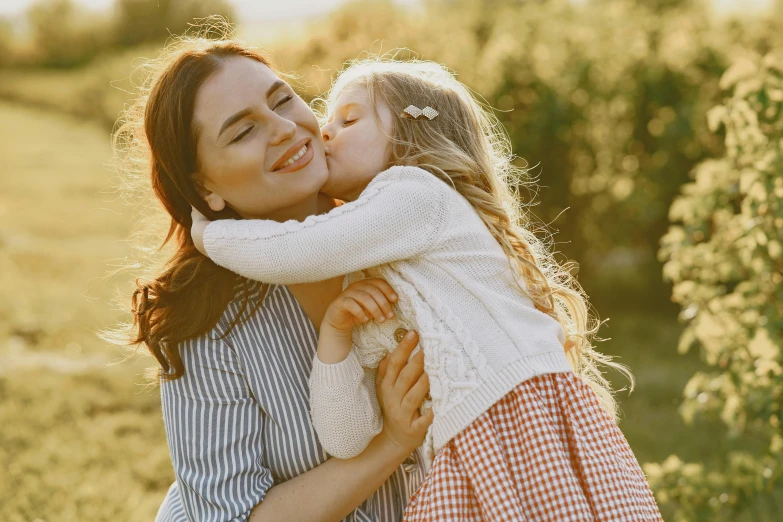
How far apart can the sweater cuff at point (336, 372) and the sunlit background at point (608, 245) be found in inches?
28.6

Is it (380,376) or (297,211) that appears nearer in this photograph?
(380,376)

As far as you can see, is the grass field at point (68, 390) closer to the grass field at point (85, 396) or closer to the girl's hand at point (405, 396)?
the grass field at point (85, 396)

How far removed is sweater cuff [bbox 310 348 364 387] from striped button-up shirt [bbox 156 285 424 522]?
0.48 ft

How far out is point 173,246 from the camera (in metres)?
2.53

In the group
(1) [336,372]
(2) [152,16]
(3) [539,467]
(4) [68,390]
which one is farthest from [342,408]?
(2) [152,16]

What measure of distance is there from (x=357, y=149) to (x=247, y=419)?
0.79m

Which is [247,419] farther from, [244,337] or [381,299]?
[381,299]

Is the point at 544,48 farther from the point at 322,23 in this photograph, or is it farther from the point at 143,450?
the point at 143,450

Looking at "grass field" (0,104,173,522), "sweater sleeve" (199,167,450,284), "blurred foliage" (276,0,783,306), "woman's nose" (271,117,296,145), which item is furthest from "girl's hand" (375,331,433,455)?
"blurred foliage" (276,0,783,306)

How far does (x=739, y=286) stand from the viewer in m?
3.33

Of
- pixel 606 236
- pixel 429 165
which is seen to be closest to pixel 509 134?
Answer: pixel 606 236

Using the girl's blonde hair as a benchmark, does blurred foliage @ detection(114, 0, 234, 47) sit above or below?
below

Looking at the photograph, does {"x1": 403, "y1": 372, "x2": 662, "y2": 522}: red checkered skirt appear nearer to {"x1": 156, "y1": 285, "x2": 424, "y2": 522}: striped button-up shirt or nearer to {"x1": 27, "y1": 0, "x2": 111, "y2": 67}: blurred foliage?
{"x1": 156, "y1": 285, "x2": 424, "y2": 522}: striped button-up shirt

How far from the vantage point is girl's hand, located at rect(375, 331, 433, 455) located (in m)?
2.12
